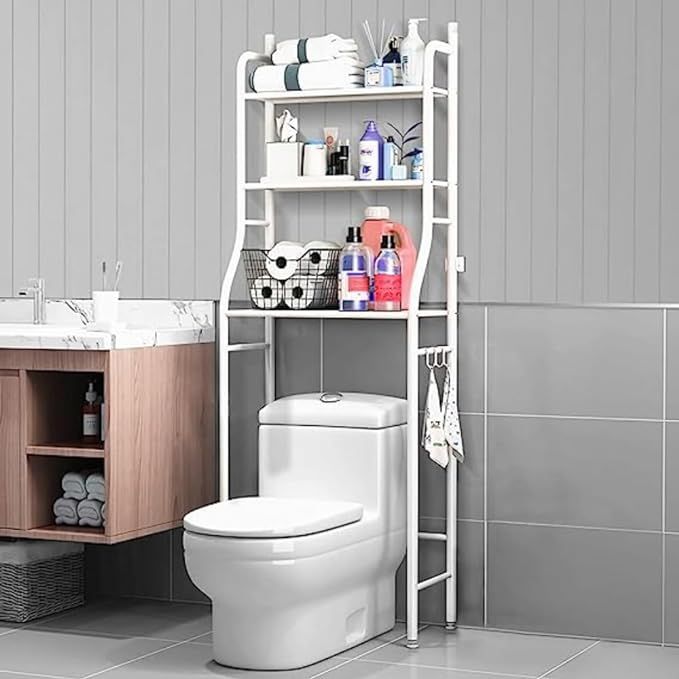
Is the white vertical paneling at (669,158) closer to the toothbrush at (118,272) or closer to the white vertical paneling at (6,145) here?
the toothbrush at (118,272)

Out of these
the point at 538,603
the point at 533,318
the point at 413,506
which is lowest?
the point at 538,603

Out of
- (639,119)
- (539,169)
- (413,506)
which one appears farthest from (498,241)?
(413,506)

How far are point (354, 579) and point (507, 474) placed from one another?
0.60m

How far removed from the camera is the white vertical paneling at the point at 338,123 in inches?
172

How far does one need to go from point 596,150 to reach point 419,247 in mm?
600

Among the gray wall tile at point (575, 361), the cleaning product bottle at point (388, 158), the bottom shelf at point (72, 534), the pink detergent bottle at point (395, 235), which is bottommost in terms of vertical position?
the bottom shelf at point (72, 534)

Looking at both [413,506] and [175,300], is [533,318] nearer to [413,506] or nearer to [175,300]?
[413,506]

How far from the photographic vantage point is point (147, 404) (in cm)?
420

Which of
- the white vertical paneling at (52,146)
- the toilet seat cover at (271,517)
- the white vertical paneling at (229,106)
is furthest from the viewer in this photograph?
the white vertical paneling at (52,146)

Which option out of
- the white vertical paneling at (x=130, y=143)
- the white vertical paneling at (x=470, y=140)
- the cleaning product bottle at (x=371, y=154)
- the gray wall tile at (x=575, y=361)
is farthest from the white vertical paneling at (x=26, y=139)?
the gray wall tile at (x=575, y=361)

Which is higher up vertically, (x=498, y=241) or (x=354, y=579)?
(x=498, y=241)

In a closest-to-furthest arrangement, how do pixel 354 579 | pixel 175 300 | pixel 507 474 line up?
pixel 354 579, pixel 507 474, pixel 175 300

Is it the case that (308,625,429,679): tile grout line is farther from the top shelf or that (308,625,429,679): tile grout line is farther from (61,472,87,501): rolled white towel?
the top shelf

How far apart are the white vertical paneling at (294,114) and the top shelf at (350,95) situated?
0.08m
